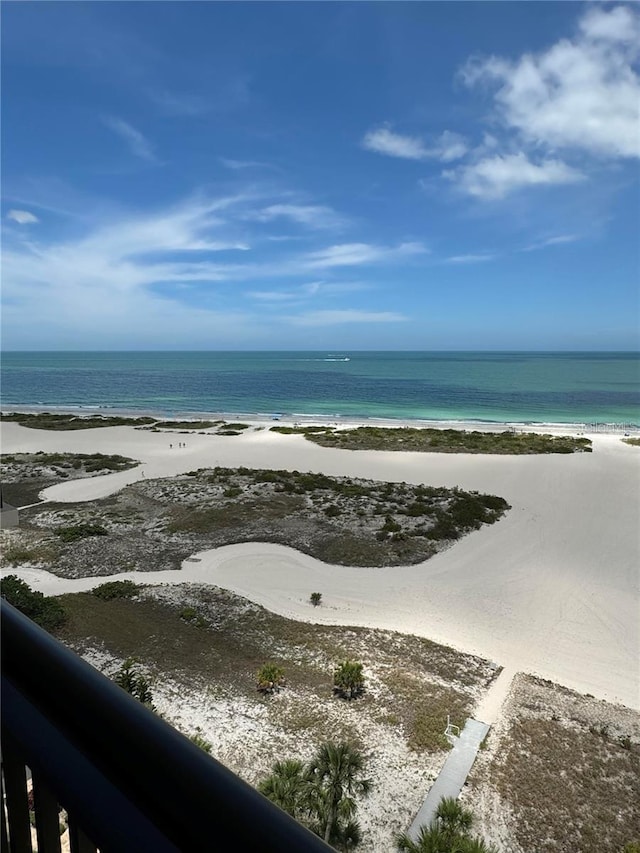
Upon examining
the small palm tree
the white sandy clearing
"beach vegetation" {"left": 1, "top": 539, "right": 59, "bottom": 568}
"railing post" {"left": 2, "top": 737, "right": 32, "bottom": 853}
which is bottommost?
the white sandy clearing

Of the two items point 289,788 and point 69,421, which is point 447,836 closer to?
point 289,788

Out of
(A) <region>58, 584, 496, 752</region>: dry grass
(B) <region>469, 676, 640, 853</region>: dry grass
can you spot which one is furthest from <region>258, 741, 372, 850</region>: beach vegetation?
(B) <region>469, 676, 640, 853</region>: dry grass

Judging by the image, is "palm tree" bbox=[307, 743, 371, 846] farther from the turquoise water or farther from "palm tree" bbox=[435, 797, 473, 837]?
the turquoise water

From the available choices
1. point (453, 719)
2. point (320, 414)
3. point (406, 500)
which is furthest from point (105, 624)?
point (320, 414)

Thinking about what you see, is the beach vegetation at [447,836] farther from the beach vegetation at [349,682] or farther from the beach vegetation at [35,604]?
the beach vegetation at [35,604]

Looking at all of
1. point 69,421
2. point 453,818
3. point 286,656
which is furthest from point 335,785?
point 69,421

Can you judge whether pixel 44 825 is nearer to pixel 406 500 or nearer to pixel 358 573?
pixel 358 573
